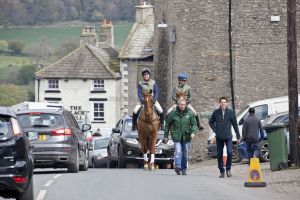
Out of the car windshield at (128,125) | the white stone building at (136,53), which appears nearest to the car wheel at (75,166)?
the car windshield at (128,125)

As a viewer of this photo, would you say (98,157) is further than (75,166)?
Yes

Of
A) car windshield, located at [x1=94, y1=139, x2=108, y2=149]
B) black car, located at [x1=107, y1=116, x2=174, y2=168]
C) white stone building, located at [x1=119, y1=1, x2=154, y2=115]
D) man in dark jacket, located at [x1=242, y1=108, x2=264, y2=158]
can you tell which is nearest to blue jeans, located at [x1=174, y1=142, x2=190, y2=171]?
man in dark jacket, located at [x1=242, y1=108, x2=264, y2=158]

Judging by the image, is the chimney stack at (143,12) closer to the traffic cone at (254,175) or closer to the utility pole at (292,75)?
the utility pole at (292,75)

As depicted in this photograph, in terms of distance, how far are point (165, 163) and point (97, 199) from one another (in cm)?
1464

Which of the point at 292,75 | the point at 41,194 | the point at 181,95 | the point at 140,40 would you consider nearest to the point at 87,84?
the point at 140,40

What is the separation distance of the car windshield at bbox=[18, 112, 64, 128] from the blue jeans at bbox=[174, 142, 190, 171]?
9.61 ft

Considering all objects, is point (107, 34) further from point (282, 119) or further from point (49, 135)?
point (49, 135)

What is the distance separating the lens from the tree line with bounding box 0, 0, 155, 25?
531 feet

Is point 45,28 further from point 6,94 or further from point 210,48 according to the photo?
point 210,48

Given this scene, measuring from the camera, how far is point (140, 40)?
88.1m

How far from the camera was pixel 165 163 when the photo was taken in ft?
120

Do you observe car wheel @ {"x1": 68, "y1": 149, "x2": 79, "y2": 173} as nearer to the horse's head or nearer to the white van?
the horse's head

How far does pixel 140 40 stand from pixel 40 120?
58269 mm

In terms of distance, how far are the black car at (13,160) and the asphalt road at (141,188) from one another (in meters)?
2.51
